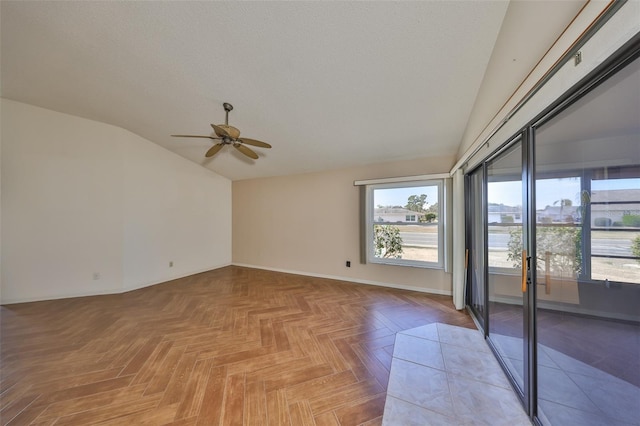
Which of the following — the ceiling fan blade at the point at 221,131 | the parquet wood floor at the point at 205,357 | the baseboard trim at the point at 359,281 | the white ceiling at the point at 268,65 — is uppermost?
the white ceiling at the point at 268,65

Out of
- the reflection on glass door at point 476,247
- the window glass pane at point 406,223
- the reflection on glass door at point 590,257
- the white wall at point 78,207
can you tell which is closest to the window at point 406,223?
the window glass pane at point 406,223

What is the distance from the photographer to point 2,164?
3.12 m

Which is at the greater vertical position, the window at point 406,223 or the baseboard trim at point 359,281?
the window at point 406,223

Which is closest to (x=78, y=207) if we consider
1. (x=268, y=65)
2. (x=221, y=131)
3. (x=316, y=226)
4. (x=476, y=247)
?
(x=221, y=131)

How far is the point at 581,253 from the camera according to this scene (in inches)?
45.3

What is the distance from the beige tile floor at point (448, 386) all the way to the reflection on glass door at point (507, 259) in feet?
0.47

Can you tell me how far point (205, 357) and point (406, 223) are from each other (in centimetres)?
343

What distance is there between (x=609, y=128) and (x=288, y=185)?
4.52m

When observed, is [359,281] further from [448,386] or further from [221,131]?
[221,131]

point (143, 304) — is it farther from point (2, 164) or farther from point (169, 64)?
point (169, 64)

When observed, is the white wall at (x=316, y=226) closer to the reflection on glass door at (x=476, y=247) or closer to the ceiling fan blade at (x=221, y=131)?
the reflection on glass door at (x=476, y=247)

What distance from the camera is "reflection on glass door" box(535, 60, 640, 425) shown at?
0.89m

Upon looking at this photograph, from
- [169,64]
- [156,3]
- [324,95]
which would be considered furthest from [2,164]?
[324,95]

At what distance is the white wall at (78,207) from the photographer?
3180 mm
